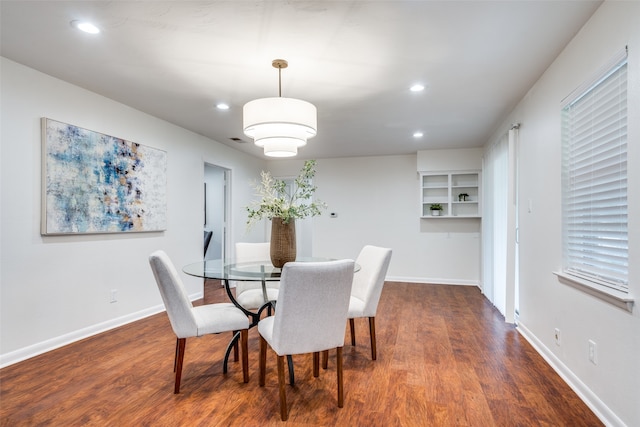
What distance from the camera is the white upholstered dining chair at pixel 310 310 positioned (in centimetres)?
188

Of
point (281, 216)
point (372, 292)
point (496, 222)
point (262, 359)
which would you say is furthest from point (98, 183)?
point (496, 222)

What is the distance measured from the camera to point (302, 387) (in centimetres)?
237

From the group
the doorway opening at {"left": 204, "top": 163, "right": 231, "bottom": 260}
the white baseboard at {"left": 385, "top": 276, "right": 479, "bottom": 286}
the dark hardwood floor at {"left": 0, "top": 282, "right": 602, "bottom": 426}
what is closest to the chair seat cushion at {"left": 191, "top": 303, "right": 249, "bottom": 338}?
the dark hardwood floor at {"left": 0, "top": 282, "right": 602, "bottom": 426}

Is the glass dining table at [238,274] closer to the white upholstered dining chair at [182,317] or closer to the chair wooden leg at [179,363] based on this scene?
the white upholstered dining chair at [182,317]

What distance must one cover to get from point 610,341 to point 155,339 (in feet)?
11.1

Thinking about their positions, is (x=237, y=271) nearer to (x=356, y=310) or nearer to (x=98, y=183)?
(x=356, y=310)

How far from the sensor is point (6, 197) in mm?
2693

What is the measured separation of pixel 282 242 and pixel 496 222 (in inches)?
125

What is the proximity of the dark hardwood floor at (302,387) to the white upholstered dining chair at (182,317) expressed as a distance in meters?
0.26

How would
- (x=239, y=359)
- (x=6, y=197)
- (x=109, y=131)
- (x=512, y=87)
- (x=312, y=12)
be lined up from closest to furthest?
(x=312, y=12) < (x=6, y=197) < (x=239, y=359) < (x=512, y=87) < (x=109, y=131)

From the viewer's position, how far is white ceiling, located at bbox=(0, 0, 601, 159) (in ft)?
6.75

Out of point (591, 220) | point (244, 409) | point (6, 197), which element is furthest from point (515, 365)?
point (6, 197)

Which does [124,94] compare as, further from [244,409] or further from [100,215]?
[244,409]

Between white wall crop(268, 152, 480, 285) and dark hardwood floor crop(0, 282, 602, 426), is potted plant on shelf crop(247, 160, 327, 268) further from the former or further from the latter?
white wall crop(268, 152, 480, 285)
